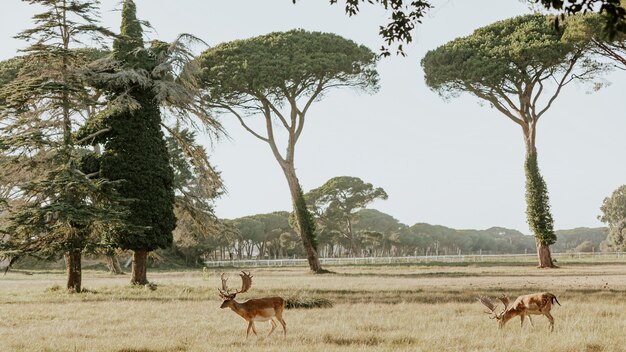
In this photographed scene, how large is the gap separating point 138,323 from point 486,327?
6.49 meters

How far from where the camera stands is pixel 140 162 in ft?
72.5

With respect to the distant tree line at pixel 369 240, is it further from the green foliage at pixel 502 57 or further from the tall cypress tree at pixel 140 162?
the tall cypress tree at pixel 140 162

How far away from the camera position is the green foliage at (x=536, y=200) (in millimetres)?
37312

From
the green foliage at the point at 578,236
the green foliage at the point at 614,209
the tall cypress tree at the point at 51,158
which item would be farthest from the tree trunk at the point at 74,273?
the green foliage at the point at 578,236

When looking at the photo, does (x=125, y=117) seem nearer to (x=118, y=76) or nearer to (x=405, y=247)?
(x=118, y=76)

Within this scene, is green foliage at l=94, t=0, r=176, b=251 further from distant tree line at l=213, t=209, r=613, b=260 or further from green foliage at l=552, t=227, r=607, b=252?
green foliage at l=552, t=227, r=607, b=252

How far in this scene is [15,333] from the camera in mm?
10383

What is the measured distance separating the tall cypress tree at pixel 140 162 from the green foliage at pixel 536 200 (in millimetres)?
23950

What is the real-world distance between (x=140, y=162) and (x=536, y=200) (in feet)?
84.6

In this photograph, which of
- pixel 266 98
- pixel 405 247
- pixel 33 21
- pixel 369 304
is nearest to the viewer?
pixel 369 304

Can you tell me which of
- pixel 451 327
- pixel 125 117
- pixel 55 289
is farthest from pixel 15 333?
pixel 125 117

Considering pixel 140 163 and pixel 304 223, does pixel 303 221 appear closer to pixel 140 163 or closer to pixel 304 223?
pixel 304 223

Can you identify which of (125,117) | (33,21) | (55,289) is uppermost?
(33,21)

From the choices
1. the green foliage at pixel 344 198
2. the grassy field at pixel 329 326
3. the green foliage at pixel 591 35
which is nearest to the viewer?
the grassy field at pixel 329 326
